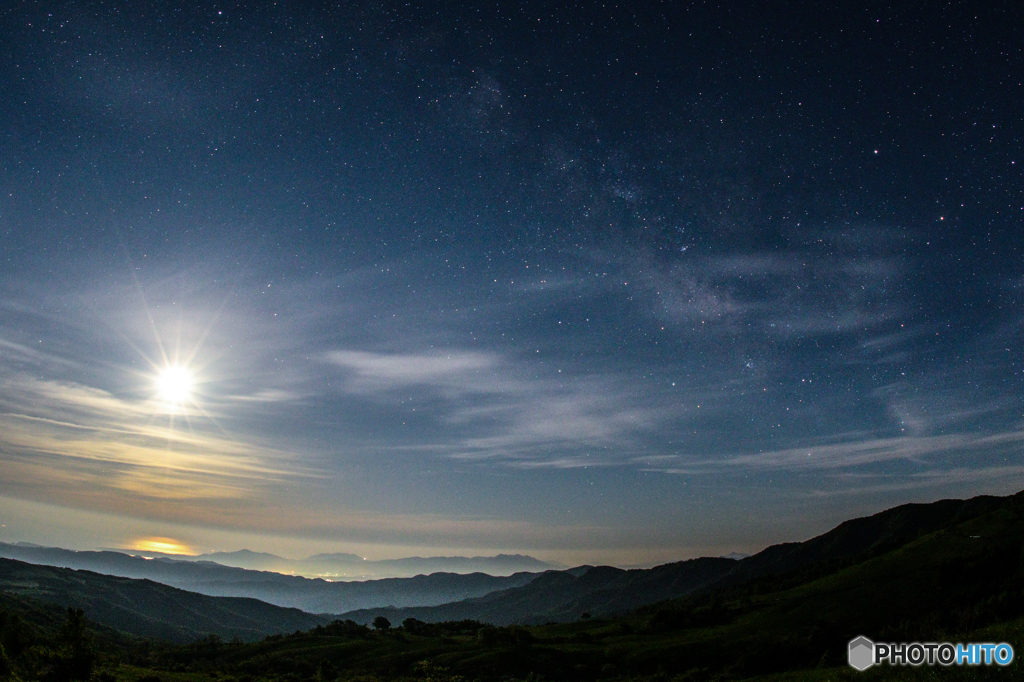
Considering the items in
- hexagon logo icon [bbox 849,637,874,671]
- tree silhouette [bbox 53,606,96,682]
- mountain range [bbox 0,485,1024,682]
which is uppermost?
hexagon logo icon [bbox 849,637,874,671]

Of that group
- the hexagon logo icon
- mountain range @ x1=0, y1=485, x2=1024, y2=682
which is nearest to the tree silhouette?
mountain range @ x1=0, y1=485, x2=1024, y2=682

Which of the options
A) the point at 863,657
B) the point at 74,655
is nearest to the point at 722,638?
the point at 863,657

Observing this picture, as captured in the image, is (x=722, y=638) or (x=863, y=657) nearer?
(x=863, y=657)

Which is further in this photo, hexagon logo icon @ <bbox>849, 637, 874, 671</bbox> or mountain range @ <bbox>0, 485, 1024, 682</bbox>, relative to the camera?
mountain range @ <bbox>0, 485, 1024, 682</bbox>

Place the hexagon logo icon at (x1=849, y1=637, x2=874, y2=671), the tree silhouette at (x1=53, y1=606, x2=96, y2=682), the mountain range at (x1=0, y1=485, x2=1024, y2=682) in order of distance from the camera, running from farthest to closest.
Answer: the mountain range at (x1=0, y1=485, x2=1024, y2=682) → the tree silhouette at (x1=53, y1=606, x2=96, y2=682) → the hexagon logo icon at (x1=849, y1=637, x2=874, y2=671)

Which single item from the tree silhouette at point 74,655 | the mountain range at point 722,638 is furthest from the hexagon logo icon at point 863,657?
the tree silhouette at point 74,655

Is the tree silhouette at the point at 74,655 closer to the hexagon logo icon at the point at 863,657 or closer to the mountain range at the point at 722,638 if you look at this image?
the mountain range at the point at 722,638

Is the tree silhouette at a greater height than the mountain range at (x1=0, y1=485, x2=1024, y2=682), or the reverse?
the tree silhouette

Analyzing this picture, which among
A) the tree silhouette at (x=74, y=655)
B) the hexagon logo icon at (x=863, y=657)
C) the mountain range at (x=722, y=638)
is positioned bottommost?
the mountain range at (x=722, y=638)

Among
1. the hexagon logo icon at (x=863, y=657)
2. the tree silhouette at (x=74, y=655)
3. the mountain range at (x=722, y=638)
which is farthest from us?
the mountain range at (x=722, y=638)

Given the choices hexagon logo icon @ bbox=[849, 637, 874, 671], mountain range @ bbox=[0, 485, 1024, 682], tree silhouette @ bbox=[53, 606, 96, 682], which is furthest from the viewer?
mountain range @ bbox=[0, 485, 1024, 682]

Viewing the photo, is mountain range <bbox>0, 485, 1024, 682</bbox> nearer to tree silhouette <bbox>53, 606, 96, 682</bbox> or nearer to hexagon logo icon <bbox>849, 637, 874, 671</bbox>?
tree silhouette <bbox>53, 606, 96, 682</bbox>

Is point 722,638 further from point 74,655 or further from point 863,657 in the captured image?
point 74,655

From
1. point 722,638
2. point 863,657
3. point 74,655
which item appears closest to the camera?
point 863,657
